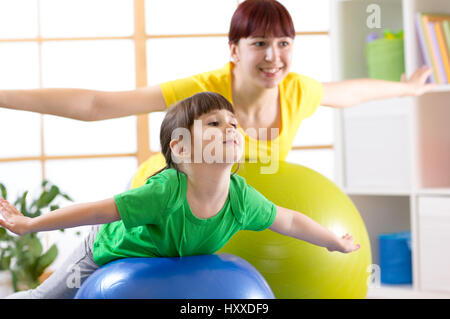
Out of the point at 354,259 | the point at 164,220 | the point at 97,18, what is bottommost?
the point at 354,259

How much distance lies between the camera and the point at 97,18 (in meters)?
2.79

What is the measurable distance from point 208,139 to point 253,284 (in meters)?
0.30

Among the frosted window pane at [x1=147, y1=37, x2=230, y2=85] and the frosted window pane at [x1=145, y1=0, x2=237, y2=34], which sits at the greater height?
the frosted window pane at [x1=145, y1=0, x2=237, y2=34]

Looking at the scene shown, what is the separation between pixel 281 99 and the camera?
5.53 ft

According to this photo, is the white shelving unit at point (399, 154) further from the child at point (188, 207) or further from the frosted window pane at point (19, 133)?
the frosted window pane at point (19, 133)

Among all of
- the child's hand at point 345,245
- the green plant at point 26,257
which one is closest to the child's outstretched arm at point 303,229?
the child's hand at point 345,245

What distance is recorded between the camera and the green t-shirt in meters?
1.17

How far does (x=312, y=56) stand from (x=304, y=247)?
1.66m

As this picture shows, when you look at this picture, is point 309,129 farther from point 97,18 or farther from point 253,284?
point 253,284

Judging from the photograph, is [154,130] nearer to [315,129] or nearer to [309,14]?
[315,129]

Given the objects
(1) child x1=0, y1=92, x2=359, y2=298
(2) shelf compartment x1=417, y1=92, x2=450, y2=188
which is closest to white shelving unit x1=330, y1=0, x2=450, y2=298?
(2) shelf compartment x1=417, y1=92, x2=450, y2=188

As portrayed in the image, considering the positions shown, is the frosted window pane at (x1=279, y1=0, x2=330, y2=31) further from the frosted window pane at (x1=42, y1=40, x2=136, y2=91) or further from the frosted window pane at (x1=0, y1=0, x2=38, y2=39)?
the frosted window pane at (x1=0, y1=0, x2=38, y2=39)

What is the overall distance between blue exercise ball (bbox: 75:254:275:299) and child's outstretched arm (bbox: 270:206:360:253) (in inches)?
6.2
